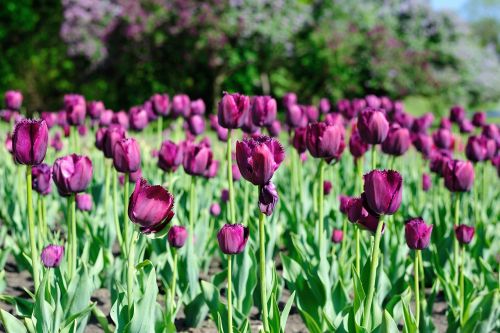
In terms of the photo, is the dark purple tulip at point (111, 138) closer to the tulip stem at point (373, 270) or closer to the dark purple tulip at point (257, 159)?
the dark purple tulip at point (257, 159)

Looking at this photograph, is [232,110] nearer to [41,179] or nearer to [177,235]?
[177,235]

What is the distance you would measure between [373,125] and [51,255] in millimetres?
1161

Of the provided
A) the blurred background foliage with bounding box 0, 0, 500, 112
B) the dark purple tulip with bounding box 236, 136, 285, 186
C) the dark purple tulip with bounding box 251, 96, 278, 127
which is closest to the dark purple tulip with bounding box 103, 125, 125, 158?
the dark purple tulip with bounding box 251, 96, 278, 127

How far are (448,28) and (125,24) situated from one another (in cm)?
862

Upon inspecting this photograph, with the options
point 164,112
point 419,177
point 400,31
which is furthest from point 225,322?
Answer: point 400,31

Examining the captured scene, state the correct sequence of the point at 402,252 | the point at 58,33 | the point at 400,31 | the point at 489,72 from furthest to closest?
the point at 489,72 → the point at 400,31 → the point at 58,33 → the point at 402,252

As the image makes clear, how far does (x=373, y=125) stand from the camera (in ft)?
7.57

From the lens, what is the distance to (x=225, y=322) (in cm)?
229

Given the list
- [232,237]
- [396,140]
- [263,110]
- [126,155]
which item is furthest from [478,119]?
[232,237]

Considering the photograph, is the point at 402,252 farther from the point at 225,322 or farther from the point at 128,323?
the point at 128,323

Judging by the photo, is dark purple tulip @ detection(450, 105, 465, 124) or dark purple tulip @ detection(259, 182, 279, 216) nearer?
dark purple tulip @ detection(259, 182, 279, 216)

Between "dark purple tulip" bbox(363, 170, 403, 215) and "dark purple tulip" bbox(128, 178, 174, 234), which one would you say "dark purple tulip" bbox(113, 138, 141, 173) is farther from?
"dark purple tulip" bbox(363, 170, 403, 215)

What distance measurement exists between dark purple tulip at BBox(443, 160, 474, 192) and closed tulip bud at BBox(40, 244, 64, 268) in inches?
53.8

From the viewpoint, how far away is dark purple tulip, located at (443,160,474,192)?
236 centimetres
